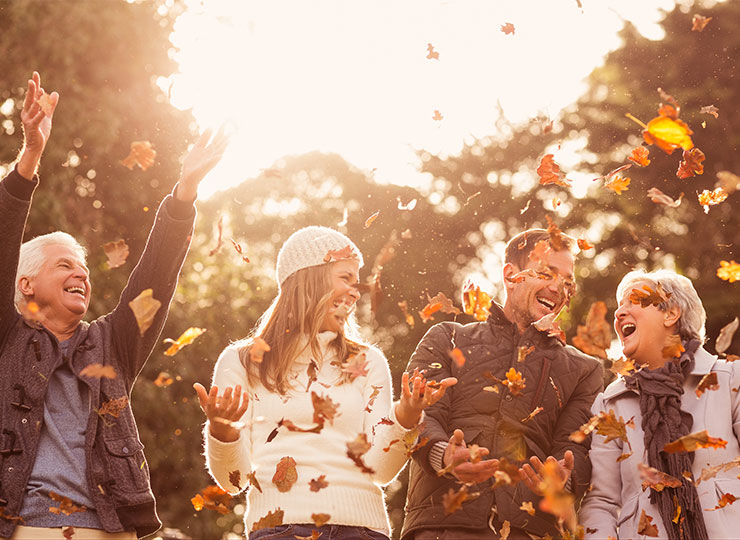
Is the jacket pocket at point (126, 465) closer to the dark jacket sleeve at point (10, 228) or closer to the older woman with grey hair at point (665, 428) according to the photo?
the dark jacket sleeve at point (10, 228)

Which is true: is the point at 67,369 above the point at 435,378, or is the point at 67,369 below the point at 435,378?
above

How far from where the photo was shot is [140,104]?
45.9 ft

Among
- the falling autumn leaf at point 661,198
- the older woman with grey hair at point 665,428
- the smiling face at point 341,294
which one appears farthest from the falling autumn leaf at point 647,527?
the smiling face at point 341,294

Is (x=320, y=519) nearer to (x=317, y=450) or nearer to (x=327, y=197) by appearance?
(x=317, y=450)

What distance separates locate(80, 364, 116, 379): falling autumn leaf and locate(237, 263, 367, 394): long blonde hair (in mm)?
637

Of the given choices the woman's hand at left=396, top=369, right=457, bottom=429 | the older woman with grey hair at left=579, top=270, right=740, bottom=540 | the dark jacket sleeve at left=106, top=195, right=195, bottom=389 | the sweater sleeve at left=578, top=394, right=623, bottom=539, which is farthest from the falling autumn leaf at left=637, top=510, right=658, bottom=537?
the dark jacket sleeve at left=106, top=195, right=195, bottom=389

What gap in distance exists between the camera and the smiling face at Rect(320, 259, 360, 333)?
505 centimetres

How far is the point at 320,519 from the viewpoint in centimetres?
444

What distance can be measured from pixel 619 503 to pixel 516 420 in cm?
64

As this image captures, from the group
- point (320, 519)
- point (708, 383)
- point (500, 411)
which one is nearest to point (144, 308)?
point (320, 519)

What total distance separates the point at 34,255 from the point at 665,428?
10.8 feet

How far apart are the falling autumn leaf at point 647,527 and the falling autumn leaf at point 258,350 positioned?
1969 millimetres

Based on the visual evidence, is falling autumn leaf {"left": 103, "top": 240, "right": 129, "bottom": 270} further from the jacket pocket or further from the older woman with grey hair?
the older woman with grey hair

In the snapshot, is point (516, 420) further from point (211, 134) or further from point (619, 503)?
point (211, 134)
